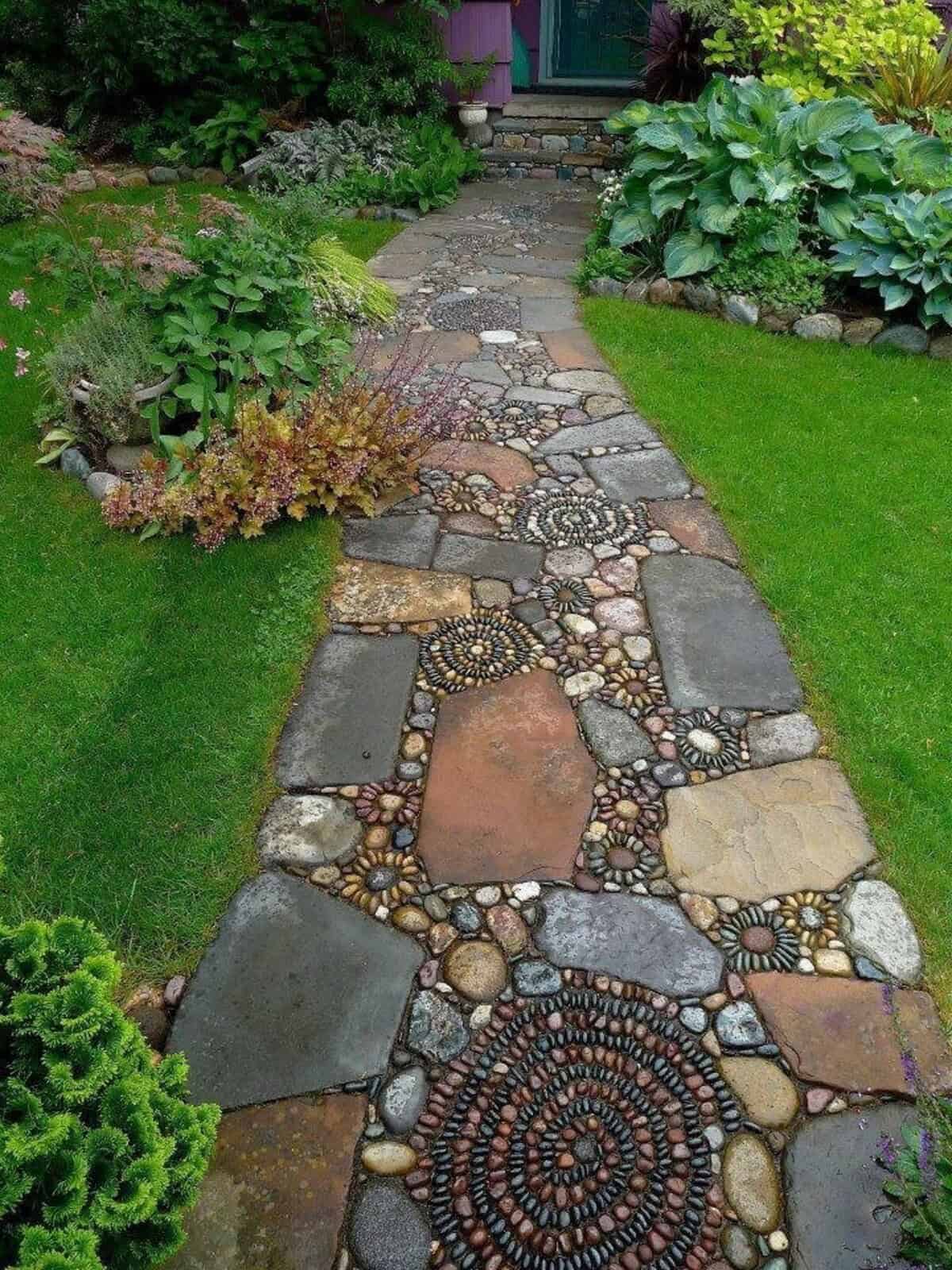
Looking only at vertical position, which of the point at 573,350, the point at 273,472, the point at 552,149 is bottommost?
the point at 573,350

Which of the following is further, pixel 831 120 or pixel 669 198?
pixel 669 198

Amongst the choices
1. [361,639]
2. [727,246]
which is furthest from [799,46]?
[361,639]

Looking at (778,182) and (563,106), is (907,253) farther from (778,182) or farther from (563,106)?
(563,106)

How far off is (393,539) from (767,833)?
1.90 meters

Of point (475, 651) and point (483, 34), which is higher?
point (483, 34)

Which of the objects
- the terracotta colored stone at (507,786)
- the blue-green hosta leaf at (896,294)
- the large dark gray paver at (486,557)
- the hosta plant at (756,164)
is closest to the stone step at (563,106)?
the hosta plant at (756,164)

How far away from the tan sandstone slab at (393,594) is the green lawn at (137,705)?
9 cm

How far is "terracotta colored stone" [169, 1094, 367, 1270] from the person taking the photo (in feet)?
5.56

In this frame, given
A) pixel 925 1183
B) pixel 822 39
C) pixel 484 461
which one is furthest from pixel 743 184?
pixel 925 1183

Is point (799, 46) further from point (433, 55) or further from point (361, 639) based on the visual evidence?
point (361, 639)

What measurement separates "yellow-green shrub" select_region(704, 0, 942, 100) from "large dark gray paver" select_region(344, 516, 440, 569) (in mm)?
4863

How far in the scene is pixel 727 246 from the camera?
5.57 metres

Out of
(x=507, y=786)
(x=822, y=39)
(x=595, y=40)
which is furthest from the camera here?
(x=595, y=40)

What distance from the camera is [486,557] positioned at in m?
3.57
